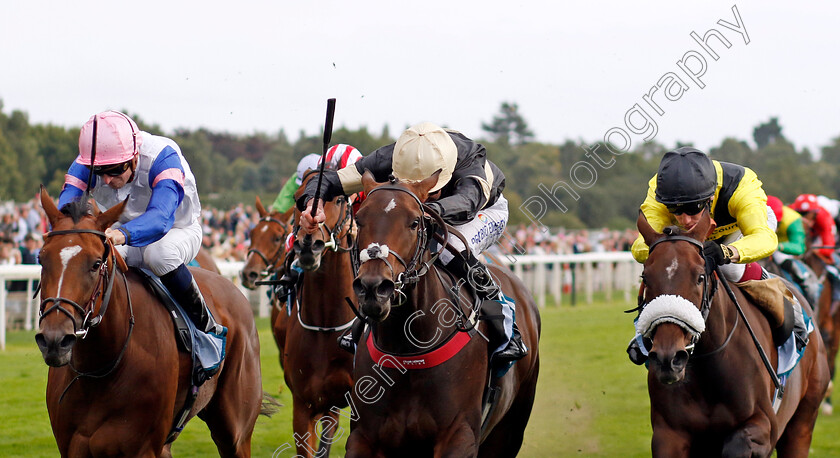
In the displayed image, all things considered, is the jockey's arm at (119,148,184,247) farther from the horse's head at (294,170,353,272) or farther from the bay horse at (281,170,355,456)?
the bay horse at (281,170,355,456)

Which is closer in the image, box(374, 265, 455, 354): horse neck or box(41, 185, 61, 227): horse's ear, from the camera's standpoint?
box(41, 185, 61, 227): horse's ear

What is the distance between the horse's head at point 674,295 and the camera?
3.89 m

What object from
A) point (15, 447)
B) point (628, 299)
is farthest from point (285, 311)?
point (628, 299)

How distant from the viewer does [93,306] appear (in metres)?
3.91

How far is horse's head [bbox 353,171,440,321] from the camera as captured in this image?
3.58 m

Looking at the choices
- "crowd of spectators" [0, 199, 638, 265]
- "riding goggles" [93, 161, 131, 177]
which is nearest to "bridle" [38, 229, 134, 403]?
"riding goggles" [93, 161, 131, 177]

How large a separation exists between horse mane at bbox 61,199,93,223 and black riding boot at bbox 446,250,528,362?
1.62 metres

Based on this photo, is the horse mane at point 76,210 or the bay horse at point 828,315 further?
the bay horse at point 828,315

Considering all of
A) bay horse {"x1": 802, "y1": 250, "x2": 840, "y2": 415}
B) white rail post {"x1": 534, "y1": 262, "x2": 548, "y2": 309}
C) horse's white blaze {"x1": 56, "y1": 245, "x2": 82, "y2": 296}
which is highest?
horse's white blaze {"x1": 56, "y1": 245, "x2": 82, "y2": 296}

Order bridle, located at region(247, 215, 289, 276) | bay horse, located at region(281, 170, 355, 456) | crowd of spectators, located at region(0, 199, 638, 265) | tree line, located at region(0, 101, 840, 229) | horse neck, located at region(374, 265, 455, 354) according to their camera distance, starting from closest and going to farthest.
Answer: horse neck, located at region(374, 265, 455, 354)
bay horse, located at region(281, 170, 355, 456)
bridle, located at region(247, 215, 289, 276)
crowd of spectators, located at region(0, 199, 638, 265)
tree line, located at region(0, 101, 840, 229)

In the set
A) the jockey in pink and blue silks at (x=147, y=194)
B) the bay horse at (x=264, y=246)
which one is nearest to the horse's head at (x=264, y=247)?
the bay horse at (x=264, y=246)

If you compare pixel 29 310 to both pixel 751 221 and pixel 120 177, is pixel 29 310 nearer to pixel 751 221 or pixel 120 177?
pixel 120 177

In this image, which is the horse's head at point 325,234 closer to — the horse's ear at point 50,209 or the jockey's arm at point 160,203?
the jockey's arm at point 160,203

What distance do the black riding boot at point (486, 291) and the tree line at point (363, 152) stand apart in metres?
11.5
